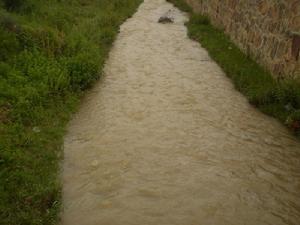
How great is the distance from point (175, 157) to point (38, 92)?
327 cm

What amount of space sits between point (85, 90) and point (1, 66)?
222 cm

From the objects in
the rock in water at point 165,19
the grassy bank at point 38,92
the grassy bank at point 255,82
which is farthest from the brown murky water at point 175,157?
the rock in water at point 165,19

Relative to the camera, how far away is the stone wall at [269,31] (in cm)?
963

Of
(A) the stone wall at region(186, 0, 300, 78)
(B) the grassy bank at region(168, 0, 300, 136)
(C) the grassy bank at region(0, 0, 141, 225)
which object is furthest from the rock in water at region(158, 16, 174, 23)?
(C) the grassy bank at region(0, 0, 141, 225)

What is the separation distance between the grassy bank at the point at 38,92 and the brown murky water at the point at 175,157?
0.35 metres

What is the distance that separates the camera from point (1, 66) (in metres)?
8.98

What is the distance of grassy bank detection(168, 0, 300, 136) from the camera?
902 cm

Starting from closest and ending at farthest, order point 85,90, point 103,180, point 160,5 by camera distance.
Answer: point 103,180 < point 85,90 < point 160,5

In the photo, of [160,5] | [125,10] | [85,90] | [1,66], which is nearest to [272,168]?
[85,90]

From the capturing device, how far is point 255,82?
10.7 metres

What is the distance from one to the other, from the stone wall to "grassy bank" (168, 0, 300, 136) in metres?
0.26

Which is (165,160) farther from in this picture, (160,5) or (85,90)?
(160,5)

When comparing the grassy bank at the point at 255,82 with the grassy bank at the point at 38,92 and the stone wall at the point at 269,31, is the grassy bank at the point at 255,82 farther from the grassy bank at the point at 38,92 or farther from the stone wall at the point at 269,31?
the grassy bank at the point at 38,92

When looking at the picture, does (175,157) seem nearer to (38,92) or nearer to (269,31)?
(38,92)
